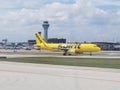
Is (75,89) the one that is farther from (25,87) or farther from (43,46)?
(43,46)

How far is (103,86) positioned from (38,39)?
87669 mm

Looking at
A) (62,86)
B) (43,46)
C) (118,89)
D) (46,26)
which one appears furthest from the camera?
(46,26)

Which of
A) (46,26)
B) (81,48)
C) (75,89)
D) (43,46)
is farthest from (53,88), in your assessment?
(46,26)

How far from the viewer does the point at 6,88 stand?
16250mm

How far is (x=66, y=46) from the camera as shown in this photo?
300 feet

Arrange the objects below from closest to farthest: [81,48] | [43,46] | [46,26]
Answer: [81,48] → [43,46] → [46,26]

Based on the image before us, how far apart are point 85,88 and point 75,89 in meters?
0.54

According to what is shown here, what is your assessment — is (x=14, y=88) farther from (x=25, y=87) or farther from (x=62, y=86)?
(x=62, y=86)

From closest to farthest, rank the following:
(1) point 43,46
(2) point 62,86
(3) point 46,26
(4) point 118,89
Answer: (4) point 118,89 < (2) point 62,86 < (1) point 43,46 < (3) point 46,26

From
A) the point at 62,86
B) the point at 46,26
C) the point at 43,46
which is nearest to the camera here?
the point at 62,86

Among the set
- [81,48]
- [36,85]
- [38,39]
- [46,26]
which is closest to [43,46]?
[38,39]

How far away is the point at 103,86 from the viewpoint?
17406mm

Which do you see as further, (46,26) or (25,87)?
(46,26)

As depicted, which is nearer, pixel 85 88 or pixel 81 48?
pixel 85 88
